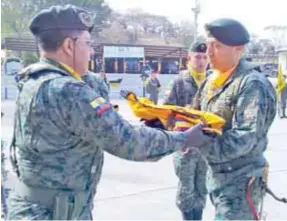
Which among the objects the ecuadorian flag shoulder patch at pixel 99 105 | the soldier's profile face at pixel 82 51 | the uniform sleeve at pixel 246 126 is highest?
the soldier's profile face at pixel 82 51

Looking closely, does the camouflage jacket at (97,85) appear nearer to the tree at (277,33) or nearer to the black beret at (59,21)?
the black beret at (59,21)

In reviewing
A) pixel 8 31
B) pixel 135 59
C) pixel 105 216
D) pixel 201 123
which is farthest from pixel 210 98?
pixel 8 31

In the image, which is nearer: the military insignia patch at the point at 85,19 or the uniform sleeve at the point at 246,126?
the military insignia patch at the point at 85,19

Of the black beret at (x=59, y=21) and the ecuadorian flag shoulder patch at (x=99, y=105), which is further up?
the black beret at (x=59, y=21)

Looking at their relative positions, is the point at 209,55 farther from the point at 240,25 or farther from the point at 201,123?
the point at 201,123

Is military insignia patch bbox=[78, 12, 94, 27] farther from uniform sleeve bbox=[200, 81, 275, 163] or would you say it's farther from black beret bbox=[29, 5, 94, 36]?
uniform sleeve bbox=[200, 81, 275, 163]

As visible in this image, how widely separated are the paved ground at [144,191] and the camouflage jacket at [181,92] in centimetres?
112

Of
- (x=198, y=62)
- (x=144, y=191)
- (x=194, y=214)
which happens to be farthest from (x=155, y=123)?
(x=144, y=191)

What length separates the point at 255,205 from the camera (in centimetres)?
314

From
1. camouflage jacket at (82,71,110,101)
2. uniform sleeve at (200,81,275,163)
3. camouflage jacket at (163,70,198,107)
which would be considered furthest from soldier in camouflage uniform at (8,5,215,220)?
camouflage jacket at (163,70,198,107)

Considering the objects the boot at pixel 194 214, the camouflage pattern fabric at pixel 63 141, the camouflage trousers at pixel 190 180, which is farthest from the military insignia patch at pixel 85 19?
the boot at pixel 194 214

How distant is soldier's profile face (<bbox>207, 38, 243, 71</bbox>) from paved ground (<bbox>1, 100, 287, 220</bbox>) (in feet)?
7.87

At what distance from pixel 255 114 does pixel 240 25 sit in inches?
21.2

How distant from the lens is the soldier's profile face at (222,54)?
325 cm
